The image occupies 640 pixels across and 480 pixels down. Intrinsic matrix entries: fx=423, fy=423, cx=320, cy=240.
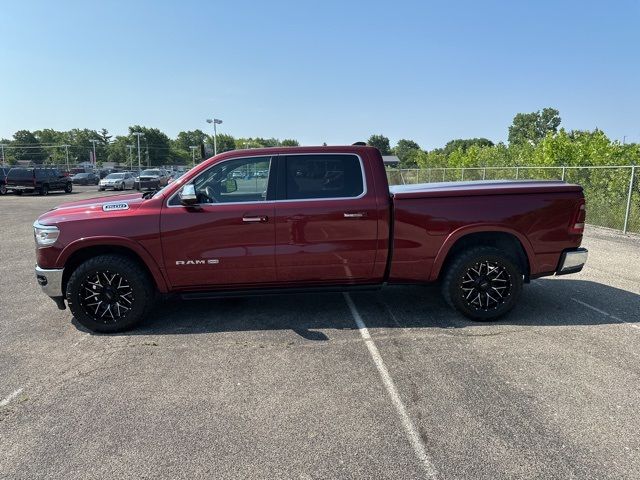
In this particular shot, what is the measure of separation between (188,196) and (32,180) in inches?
1124

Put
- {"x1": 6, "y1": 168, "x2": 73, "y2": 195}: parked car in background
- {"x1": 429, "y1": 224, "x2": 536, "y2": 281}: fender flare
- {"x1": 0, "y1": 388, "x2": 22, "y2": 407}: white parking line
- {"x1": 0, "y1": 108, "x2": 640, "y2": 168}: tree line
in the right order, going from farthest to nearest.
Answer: {"x1": 0, "y1": 108, "x2": 640, "y2": 168}: tree line → {"x1": 6, "y1": 168, "x2": 73, "y2": 195}: parked car in background → {"x1": 429, "y1": 224, "x2": 536, "y2": 281}: fender flare → {"x1": 0, "y1": 388, "x2": 22, "y2": 407}: white parking line

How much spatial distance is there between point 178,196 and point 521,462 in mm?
3892

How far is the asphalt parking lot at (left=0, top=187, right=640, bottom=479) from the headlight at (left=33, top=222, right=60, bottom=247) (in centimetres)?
105

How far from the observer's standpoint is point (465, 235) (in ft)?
15.9

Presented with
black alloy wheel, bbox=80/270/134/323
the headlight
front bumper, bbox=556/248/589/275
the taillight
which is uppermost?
the taillight

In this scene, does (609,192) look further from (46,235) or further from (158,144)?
(158,144)

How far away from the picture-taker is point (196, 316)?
5.20 metres

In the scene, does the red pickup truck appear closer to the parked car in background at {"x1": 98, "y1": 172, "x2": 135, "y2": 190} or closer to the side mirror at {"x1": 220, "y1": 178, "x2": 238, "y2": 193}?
the side mirror at {"x1": 220, "y1": 178, "x2": 238, "y2": 193}

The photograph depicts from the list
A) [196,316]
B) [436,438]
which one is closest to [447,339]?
[436,438]

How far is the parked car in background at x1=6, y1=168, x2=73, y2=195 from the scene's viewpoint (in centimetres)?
2681

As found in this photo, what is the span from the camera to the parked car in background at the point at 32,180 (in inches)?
1056

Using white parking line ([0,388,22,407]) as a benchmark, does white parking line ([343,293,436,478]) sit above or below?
above

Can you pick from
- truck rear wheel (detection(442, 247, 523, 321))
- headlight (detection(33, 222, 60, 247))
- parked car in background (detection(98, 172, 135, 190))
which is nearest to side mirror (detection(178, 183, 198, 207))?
headlight (detection(33, 222, 60, 247))

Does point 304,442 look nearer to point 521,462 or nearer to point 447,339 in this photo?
point 521,462
